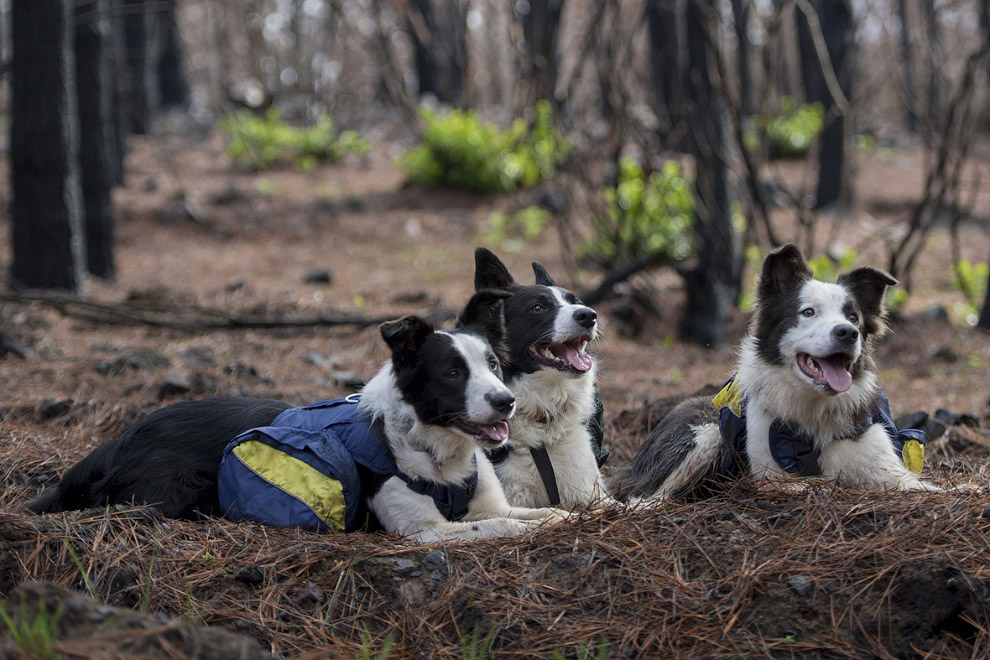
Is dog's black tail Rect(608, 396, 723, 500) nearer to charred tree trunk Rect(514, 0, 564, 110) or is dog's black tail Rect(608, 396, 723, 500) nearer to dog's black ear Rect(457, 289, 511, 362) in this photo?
dog's black ear Rect(457, 289, 511, 362)

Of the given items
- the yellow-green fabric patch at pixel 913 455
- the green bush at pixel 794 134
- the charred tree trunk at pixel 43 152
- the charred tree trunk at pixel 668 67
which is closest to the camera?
the yellow-green fabric patch at pixel 913 455

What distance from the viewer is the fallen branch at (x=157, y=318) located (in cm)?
811

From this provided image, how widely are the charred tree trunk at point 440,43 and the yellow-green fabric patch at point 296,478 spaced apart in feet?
27.6

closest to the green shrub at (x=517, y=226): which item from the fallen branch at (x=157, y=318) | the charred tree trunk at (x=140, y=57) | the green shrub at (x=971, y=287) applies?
the green shrub at (x=971, y=287)

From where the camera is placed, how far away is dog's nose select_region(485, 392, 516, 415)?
14.5 feet

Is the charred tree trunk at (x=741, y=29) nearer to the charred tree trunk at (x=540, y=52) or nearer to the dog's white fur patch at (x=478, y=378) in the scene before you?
the charred tree trunk at (x=540, y=52)

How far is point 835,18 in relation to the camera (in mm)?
17000

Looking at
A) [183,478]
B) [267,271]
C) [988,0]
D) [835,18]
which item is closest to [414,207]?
[267,271]

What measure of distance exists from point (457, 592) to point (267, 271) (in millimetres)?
11445

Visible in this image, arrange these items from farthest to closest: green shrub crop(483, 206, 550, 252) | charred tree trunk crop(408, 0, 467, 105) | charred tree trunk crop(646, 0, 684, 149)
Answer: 1. green shrub crop(483, 206, 550, 252)
2. charred tree trunk crop(408, 0, 467, 105)
3. charred tree trunk crop(646, 0, 684, 149)

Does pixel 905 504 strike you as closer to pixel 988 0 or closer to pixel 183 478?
pixel 183 478

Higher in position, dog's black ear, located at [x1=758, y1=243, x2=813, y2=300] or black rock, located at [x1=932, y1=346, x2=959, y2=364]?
dog's black ear, located at [x1=758, y1=243, x2=813, y2=300]

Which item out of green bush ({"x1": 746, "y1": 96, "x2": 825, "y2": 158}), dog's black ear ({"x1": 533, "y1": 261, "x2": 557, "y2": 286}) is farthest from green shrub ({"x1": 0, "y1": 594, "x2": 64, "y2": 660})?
green bush ({"x1": 746, "y1": 96, "x2": 825, "y2": 158})

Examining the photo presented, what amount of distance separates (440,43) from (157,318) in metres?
13.0
